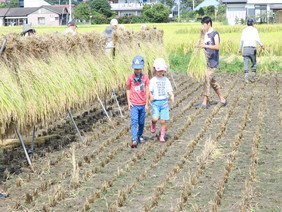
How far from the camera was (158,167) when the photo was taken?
22.5ft

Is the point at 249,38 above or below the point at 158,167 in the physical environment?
above

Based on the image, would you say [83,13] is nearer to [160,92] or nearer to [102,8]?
[102,8]

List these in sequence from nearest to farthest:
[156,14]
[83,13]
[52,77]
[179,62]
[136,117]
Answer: [52,77] < [136,117] < [179,62] < [156,14] < [83,13]

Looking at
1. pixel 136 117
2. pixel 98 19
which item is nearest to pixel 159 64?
pixel 136 117

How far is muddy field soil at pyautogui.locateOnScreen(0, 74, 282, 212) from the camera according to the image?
18.3 feet

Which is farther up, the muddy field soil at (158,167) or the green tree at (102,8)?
the green tree at (102,8)

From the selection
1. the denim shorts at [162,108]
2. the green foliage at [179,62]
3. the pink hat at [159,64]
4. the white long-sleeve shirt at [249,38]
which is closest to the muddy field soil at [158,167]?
the denim shorts at [162,108]

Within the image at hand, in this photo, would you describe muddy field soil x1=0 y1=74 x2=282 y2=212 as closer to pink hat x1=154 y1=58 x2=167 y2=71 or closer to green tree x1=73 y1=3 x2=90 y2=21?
pink hat x1=154 y1=58 x2=167 y2=71

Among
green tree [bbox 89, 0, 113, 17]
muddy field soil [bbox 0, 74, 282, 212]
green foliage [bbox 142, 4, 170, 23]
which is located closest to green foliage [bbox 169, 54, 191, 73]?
muddy field soil [bbox 0, 74, 282, 212]

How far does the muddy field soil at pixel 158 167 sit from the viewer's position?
5.57m

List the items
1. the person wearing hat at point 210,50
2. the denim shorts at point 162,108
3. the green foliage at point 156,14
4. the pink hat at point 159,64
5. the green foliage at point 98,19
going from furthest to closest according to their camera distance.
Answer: the green foliage at point 98,19
the green foliage at point 156,14
the person wearing hat at point 210,50
the denim shorts at point 162,108
the pink hat at point 159,64

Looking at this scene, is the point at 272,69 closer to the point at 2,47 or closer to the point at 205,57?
the point at 205,57

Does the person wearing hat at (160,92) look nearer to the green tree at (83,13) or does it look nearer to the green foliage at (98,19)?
the green foliage at (98,19)

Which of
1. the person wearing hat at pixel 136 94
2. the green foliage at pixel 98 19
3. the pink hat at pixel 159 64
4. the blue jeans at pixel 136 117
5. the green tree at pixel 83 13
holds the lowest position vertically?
the blue jeans at pixel 136 117
